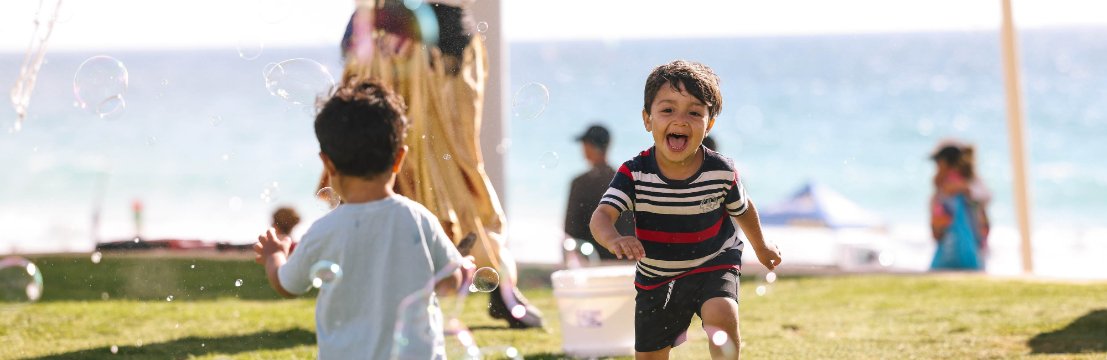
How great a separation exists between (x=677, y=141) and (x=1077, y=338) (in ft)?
9.49

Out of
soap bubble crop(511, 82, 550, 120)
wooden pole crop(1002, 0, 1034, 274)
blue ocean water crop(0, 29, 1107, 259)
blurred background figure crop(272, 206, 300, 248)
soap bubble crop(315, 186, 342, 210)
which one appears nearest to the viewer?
soap bubble crop(315, 186, 342, 210)

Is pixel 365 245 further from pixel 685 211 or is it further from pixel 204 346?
pixel 204 346

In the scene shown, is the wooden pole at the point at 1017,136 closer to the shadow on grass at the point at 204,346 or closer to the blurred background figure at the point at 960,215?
the blurred background figure at the point at 960,215

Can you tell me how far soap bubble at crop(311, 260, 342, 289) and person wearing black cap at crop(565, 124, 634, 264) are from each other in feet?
5.55

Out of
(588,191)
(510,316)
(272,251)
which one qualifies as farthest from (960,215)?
(272,251)

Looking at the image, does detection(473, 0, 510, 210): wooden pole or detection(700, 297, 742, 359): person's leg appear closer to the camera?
detection(700, 297, 742, 359): person's leg

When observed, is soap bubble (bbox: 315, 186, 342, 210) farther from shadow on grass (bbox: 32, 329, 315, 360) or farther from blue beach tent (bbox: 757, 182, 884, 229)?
blue beach tent (bbox: 757, 182, 884, 229)

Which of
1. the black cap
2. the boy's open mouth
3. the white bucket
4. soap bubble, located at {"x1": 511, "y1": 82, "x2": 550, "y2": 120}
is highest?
soap bubble, located at {"x1": 511, "y1": 82, "x2": 550, "y2": 120}

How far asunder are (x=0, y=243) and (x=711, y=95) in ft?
70.0

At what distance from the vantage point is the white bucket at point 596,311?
5.39m

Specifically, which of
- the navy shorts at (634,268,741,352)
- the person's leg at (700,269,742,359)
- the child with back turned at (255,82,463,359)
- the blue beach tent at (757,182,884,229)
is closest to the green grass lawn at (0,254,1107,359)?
the navy shorts at (634,268,741,352)

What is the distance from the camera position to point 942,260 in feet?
33.1

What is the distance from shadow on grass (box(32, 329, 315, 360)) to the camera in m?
5.54

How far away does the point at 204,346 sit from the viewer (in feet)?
19.0
